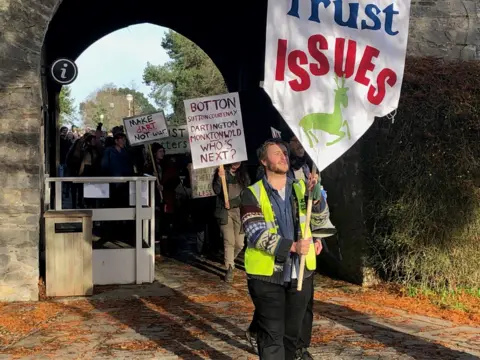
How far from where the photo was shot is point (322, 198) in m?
4.63

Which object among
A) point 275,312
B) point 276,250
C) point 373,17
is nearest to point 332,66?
point 373,17

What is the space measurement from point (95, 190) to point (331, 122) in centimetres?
481

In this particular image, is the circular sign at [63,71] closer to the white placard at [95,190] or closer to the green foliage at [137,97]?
the white placard at [95,190]

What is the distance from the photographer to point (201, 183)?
10.9 m

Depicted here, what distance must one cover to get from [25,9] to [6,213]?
2329mm

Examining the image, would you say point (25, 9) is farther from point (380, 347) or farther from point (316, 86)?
point (380, 347)

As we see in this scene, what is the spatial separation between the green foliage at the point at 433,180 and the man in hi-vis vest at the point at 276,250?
3.65 m

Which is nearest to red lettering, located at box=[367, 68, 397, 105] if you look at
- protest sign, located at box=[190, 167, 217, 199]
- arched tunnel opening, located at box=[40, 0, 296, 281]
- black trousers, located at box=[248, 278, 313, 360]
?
black trousers, located at box=[248, 278, 313, 360]

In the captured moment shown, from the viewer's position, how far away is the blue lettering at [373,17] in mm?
4773

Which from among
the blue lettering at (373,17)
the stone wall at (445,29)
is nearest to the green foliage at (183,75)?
the stone wall at (445,29)

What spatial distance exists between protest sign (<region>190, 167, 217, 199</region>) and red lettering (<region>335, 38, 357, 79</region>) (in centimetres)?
625

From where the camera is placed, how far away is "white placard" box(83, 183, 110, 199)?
873cm

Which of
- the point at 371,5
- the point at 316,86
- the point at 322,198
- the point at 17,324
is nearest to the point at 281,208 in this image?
the point at 322,198

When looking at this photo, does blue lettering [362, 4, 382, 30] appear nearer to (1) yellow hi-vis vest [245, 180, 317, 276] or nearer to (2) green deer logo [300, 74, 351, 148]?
(2) green deer logo [300, 74, 351, 148]
